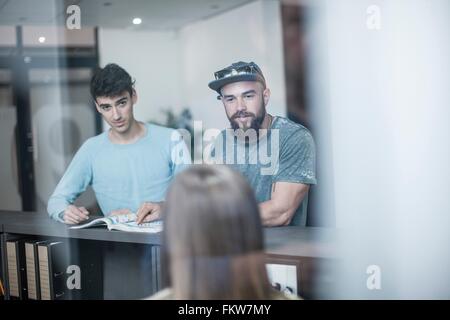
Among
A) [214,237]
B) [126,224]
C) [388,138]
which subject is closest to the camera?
[214,237]

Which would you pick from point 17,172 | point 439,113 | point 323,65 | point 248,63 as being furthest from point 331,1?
point 17,172

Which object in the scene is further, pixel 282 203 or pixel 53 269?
pixel 53 269

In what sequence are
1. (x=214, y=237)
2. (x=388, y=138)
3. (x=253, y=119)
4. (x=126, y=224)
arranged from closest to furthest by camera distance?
(x=214, y=237)
(x=388, y=138)
(x=253, y=119)
(x=126, y=224)

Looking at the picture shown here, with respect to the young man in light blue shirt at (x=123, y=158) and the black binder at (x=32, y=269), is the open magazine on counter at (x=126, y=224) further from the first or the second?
the black binder at (x=32, y=269)

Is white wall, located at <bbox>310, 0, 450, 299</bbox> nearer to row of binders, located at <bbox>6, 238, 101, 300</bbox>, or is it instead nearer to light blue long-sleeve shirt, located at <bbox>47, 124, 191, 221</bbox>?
light blue long-sleeve shirt, located at <bbox>47, 124, 191, 221</bbox>

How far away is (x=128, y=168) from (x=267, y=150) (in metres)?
0.68

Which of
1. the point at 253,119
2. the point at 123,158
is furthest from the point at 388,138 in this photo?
the point at 123,158

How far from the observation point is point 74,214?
284 cm

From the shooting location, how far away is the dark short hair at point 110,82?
2.74m

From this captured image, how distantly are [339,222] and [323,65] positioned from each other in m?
0.66

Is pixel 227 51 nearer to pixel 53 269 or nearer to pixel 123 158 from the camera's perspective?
pixel 123 158

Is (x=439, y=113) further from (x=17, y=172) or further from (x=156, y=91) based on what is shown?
(x=17, y=172)

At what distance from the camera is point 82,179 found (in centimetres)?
284

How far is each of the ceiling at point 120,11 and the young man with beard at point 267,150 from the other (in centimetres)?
31
